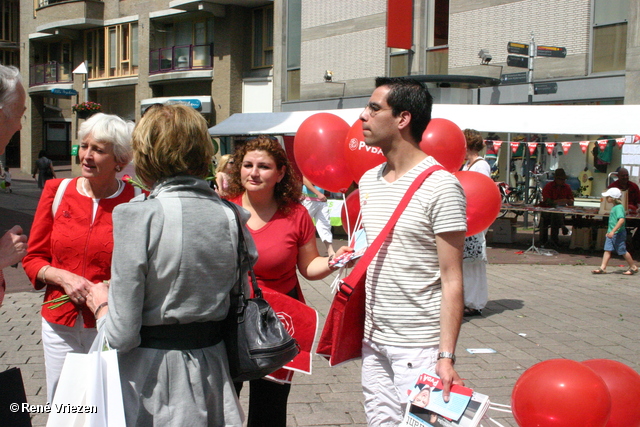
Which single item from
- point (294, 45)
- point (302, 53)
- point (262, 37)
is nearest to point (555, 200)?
point (302, 53)

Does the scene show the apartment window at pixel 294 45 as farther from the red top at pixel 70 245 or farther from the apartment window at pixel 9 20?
the apartment window at pixel 9 20

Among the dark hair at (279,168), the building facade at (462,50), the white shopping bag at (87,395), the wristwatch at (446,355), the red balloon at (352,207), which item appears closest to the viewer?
the white shopping bag at (87,395)

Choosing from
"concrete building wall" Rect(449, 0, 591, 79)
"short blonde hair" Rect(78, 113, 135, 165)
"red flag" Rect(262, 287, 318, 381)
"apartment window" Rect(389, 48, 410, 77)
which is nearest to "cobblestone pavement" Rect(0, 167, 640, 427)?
"red flag" Rect(262, 287, 318, 381)

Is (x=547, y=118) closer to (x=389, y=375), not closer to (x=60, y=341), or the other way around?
(x=389, y=375)

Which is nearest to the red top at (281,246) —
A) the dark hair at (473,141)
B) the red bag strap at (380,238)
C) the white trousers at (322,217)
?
the red bag strap at (380,238)

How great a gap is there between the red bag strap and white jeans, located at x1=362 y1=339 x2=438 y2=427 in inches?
11.9

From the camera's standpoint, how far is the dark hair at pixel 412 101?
9.09 ft

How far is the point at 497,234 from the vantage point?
14219mm

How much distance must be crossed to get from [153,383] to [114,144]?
1459mm

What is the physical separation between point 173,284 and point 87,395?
1.41ft

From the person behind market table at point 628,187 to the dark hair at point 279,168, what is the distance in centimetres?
1038

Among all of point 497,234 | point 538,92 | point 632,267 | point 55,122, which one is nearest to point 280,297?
A: point 632,267

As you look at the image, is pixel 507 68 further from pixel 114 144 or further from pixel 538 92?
pixel 114 144

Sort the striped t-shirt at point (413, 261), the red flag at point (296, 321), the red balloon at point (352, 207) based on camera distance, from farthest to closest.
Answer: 1. the red balloon at point (352, 207)
2. the red flag at point (296, 321)
3. the striped t-shirt at point (413, 261)
